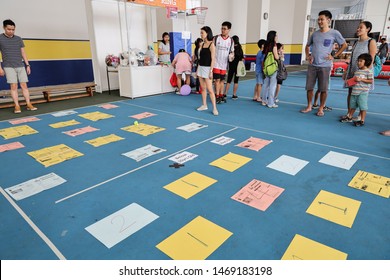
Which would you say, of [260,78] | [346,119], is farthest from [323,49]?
[260,78]

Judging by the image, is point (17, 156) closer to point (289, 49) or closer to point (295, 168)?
point (295, 168)

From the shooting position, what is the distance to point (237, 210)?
2217 millimetres

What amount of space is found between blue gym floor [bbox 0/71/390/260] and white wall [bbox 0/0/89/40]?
3146 mm

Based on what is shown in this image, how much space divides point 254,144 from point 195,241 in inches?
78.9

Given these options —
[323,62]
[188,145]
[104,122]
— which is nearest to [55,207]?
[188,145]

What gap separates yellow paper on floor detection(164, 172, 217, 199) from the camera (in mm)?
2486

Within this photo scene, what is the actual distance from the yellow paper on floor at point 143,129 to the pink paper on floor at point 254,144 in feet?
4.43

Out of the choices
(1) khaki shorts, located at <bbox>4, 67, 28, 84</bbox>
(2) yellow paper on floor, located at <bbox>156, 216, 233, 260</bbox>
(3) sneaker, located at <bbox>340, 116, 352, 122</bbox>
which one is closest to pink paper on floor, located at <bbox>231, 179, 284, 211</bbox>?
(2) yellow paper on floor, located at <bbox>156, 216, 233, 260</bbox>

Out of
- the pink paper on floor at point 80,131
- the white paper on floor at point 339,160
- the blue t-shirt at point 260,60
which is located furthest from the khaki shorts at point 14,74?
the white paper on floor at point 339,160

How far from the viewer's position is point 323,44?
4.50 meters

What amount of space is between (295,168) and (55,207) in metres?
2.31

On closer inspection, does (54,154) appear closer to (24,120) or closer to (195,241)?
(24,120)

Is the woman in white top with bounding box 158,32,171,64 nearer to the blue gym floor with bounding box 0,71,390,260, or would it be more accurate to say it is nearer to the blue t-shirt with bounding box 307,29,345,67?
the blue gym floor with bounding box 0,71,390,260
